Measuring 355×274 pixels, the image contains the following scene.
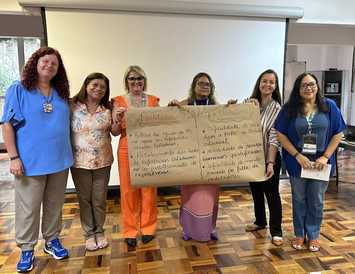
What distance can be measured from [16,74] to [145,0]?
406cm

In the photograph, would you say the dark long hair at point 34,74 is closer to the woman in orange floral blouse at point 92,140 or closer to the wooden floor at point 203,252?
the woman in orange floral blouse at point 92,140

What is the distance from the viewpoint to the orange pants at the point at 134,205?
2.33 meters

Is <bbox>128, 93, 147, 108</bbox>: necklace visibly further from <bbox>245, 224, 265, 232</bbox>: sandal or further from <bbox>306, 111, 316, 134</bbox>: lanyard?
<bbox>245, 224, 265, 232</bbox>: sandal

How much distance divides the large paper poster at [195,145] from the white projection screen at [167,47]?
54.9 inches

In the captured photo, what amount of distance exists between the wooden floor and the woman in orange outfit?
13 centimetres

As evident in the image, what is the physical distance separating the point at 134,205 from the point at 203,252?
600 millimetres

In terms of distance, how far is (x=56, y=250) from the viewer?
2271mm

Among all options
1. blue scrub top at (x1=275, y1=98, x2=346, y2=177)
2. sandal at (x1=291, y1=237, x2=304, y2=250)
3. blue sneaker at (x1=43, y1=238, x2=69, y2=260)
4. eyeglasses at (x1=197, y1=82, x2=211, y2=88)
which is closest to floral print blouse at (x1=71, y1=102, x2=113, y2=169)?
blue sneaker at (x1=43, y1=238, x2=69, y2=260)

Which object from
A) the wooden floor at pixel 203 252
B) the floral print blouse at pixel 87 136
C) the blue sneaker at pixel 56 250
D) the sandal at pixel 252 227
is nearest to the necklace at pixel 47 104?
the floral print blouse at pixel 87 136

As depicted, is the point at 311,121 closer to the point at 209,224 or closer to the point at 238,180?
the point at 238,180

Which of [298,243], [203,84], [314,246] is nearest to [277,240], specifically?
[298,243]

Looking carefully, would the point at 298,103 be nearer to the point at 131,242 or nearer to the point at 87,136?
the point at 87,136

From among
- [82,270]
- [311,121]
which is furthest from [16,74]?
[311,121]

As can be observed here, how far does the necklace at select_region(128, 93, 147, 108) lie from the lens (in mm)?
2342
